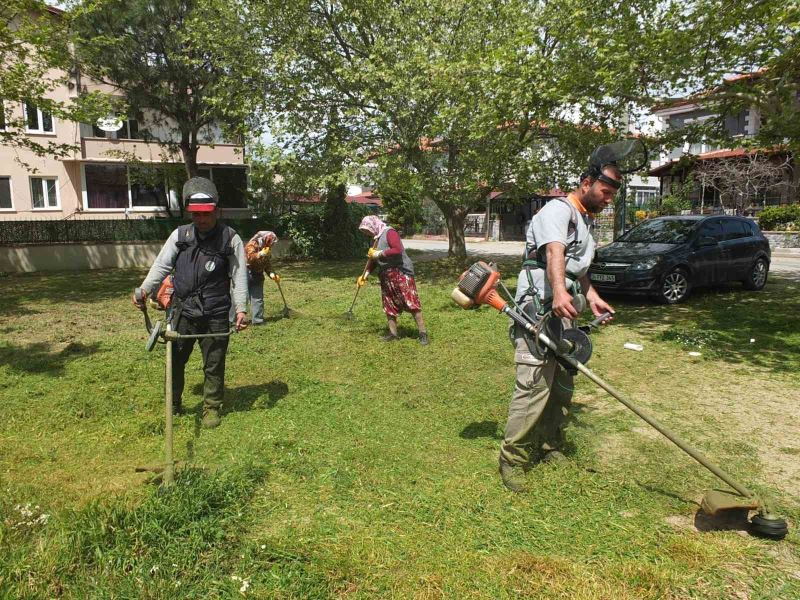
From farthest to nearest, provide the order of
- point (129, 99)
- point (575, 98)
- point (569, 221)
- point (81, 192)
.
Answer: point (81, 192)
point (129, 99)
point (575, 98)
point (569, 221)

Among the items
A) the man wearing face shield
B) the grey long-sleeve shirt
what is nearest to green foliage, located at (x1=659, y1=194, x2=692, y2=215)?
the man wearing face shield

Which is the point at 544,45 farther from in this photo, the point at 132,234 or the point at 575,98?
the point at 132,234

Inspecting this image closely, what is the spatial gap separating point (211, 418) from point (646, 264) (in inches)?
321

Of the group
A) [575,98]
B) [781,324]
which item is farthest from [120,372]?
[781,324]

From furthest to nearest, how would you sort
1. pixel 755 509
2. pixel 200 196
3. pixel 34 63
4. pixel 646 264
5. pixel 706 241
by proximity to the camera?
1. pixel 34 63
2. pixel 706 241
3. pixel 646 264
4. pixel 200 196
5. pixel 755 509

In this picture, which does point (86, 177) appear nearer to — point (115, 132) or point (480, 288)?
point (115, 132)

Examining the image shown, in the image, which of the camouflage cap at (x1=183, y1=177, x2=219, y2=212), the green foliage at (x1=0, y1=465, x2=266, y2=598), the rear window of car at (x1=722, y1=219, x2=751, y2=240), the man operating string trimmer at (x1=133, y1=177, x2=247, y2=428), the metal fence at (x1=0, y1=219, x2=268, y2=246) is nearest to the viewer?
the green foliage at (x1=0, y1=465, x2=266, y2=598)

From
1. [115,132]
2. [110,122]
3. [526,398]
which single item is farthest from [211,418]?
[115,132]

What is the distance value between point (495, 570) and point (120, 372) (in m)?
5.01

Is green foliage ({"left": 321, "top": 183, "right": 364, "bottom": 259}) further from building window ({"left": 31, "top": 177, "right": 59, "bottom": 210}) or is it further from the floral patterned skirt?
the floral patterned skirt

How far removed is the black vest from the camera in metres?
4.61

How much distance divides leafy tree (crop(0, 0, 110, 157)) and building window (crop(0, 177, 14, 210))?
12533 mm

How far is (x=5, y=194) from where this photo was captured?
75.8 ft

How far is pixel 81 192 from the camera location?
24.0 m
